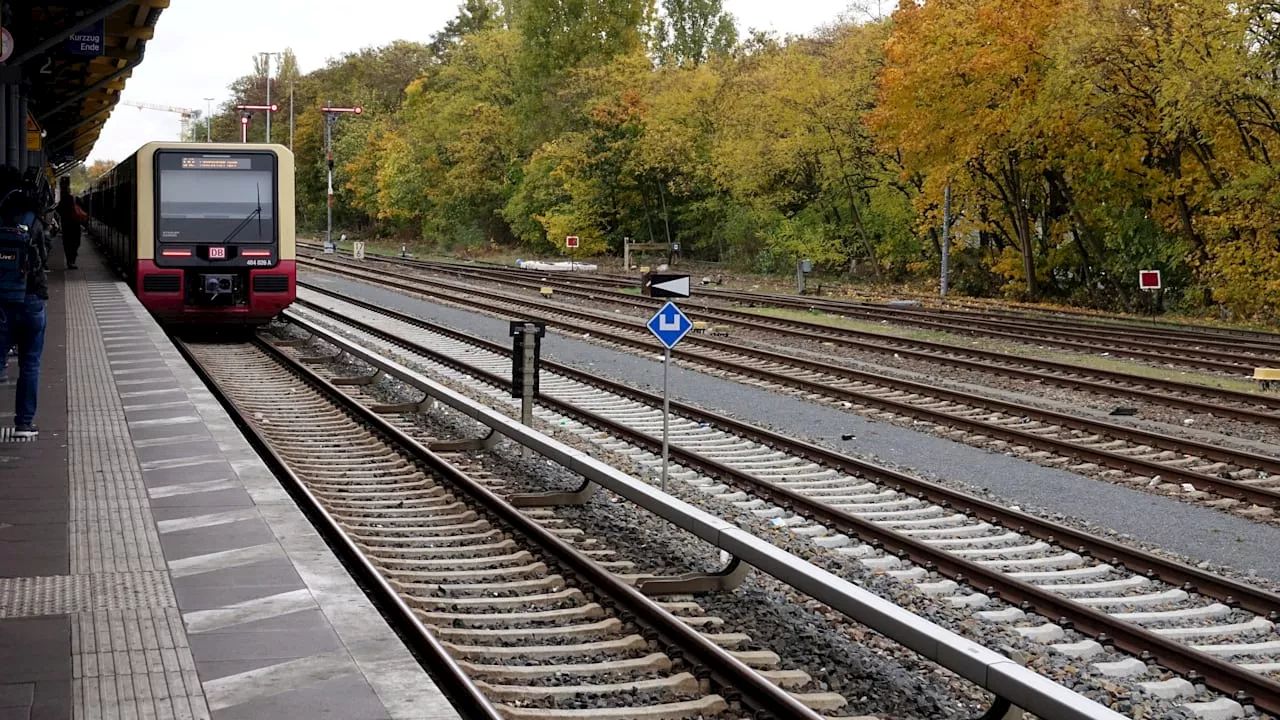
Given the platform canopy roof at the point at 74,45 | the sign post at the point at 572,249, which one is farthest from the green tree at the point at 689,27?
the platform canopy roof at the point at 74,45

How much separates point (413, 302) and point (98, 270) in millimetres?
8862

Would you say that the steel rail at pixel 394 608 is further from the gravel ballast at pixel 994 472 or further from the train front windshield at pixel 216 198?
the train front windshield at pixel 216 198

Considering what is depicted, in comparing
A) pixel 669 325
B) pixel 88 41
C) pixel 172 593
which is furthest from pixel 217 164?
pixel 172 593

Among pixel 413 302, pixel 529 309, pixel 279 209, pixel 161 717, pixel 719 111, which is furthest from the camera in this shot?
pixel 719 111

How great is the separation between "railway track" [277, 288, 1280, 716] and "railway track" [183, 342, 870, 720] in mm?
1734

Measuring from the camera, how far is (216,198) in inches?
832

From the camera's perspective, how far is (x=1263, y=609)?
8.22 m

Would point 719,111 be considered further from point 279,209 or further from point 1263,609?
point 1263,609

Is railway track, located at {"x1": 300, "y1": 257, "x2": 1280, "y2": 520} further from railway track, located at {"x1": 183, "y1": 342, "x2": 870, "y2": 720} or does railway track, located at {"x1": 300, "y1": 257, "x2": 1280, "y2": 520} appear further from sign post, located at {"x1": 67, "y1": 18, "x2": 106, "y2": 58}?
sign post, located at {"x1": 67, "y1": 18, "x2": 106, "y2": 58}

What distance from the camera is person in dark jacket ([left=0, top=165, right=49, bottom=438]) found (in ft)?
34.6

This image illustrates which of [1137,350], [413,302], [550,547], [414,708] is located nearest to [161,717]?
[414,708]

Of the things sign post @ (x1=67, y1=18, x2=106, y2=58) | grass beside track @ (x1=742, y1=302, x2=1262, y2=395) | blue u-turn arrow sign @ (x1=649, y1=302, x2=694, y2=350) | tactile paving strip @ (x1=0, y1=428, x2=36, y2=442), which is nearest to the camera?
tactile paving strip @ (x1=0, y1=428, x2=36, y2=442)

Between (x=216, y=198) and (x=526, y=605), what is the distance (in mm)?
14956

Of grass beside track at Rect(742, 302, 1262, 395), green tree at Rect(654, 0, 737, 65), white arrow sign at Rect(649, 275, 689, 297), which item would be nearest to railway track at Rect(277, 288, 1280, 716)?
white arrow sign at Rect(649, 275, 689, 297)
